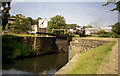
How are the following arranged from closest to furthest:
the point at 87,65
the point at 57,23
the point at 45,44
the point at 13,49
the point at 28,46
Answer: the point at 87,65 → the point at 13,49 → the point at 28,46 → the point at 45,44 → the point at 57,23

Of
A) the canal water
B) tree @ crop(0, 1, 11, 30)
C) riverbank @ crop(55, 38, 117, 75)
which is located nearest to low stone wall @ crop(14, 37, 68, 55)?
tree @ crop(0, 1, 11, 30)

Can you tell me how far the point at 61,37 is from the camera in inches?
1118

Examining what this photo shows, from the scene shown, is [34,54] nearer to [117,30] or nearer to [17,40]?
[17,40]

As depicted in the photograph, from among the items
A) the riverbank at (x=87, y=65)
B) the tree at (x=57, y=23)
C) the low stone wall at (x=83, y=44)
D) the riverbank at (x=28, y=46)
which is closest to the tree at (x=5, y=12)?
the riverbank at (x=28, y=46)

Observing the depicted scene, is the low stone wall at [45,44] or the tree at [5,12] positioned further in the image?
the low stone wall at [45,44]

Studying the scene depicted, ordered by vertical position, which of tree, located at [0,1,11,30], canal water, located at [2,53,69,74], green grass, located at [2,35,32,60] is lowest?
canal water, located at [2,53,69,74]

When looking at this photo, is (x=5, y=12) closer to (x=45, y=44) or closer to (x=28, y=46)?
(x=28, y=46)

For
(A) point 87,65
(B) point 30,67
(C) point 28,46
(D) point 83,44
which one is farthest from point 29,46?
(A) point 87,65

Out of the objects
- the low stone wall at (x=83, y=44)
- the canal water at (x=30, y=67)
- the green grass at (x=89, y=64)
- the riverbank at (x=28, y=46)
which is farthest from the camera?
the riverbank at (x=28, y=46)

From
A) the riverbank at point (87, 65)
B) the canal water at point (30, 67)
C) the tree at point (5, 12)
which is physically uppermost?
the tree at point (5, 12)

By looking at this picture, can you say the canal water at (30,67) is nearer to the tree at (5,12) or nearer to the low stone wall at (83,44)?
the low stone wall at (83,44)

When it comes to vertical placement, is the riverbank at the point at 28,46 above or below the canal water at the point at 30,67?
above

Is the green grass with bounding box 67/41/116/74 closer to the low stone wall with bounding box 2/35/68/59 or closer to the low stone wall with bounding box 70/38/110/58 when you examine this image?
the low stone wall with bounding box 70/38/110/58

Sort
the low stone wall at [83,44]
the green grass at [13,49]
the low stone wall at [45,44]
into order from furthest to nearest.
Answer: the low stone wall at [45,44] → the green grass at [13,49] → the low stone wall at [83,44]
